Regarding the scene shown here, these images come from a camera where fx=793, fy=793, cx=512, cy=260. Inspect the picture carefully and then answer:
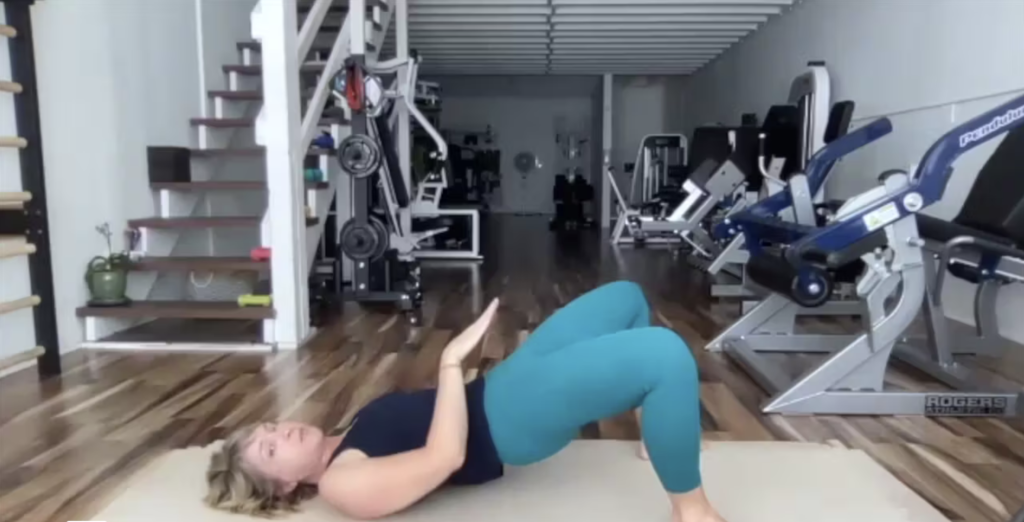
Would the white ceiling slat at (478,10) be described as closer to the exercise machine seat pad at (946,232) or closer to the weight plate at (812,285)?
the exercise machine seat pad at (946,232)

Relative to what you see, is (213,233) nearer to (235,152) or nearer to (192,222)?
(235,152)

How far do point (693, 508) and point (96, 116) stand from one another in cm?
332

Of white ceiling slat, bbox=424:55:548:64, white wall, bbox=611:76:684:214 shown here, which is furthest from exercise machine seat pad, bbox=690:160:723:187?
white wall, bbox=611:76:684:214

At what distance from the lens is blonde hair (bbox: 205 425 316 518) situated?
163 centimetres

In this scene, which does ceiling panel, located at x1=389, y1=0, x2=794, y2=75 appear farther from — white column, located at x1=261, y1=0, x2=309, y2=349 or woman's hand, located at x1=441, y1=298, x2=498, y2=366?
woman's hand, located at x1=441, y1=298, x2=498, y2=366

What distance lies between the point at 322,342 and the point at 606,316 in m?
2.13

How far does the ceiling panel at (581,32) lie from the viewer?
22.8 feet

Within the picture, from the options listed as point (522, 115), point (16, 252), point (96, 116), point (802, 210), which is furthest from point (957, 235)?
point (522, 115)

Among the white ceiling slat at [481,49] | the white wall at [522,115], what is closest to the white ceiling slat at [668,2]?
the white ceiling slat at [481,49]

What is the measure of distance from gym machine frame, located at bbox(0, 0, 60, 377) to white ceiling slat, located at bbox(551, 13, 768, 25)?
4.99 m

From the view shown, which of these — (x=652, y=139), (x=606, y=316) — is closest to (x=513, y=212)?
(x=652, y=139)

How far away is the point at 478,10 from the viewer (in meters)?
7.07

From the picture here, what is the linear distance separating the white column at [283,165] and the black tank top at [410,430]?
192 centimetres

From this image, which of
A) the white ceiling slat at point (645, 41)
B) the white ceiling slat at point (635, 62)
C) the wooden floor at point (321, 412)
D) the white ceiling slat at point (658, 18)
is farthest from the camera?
the white ceiling slat at point (635, 62)
